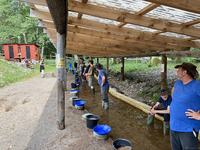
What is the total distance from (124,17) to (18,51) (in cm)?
2501

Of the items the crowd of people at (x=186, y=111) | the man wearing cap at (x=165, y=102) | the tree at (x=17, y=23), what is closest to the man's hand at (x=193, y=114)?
the crowd of people at (x=186, y=111)

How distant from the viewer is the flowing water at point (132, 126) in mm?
3680

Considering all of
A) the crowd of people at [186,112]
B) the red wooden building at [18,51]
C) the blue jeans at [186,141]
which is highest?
the red wooden building at [18,51]

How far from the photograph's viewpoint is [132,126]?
4.58m

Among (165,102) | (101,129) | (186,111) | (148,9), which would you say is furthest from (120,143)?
(148,9)

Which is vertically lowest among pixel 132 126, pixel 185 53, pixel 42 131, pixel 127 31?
pixel 132 126

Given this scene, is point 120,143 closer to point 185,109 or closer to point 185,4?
point 185,109

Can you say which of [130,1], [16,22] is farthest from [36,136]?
[16,22]

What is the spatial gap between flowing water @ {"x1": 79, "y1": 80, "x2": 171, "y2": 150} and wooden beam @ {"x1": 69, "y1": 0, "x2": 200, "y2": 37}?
3017 mm

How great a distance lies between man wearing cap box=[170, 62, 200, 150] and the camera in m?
1.94

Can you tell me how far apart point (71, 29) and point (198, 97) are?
4.56m

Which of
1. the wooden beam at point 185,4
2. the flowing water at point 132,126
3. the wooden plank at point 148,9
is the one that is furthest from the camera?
the flowing water at point 132,126

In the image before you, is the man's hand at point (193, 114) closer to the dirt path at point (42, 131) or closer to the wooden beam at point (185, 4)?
the wooden beam at point (185, 4)

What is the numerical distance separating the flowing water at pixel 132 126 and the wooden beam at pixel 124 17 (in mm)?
3017
